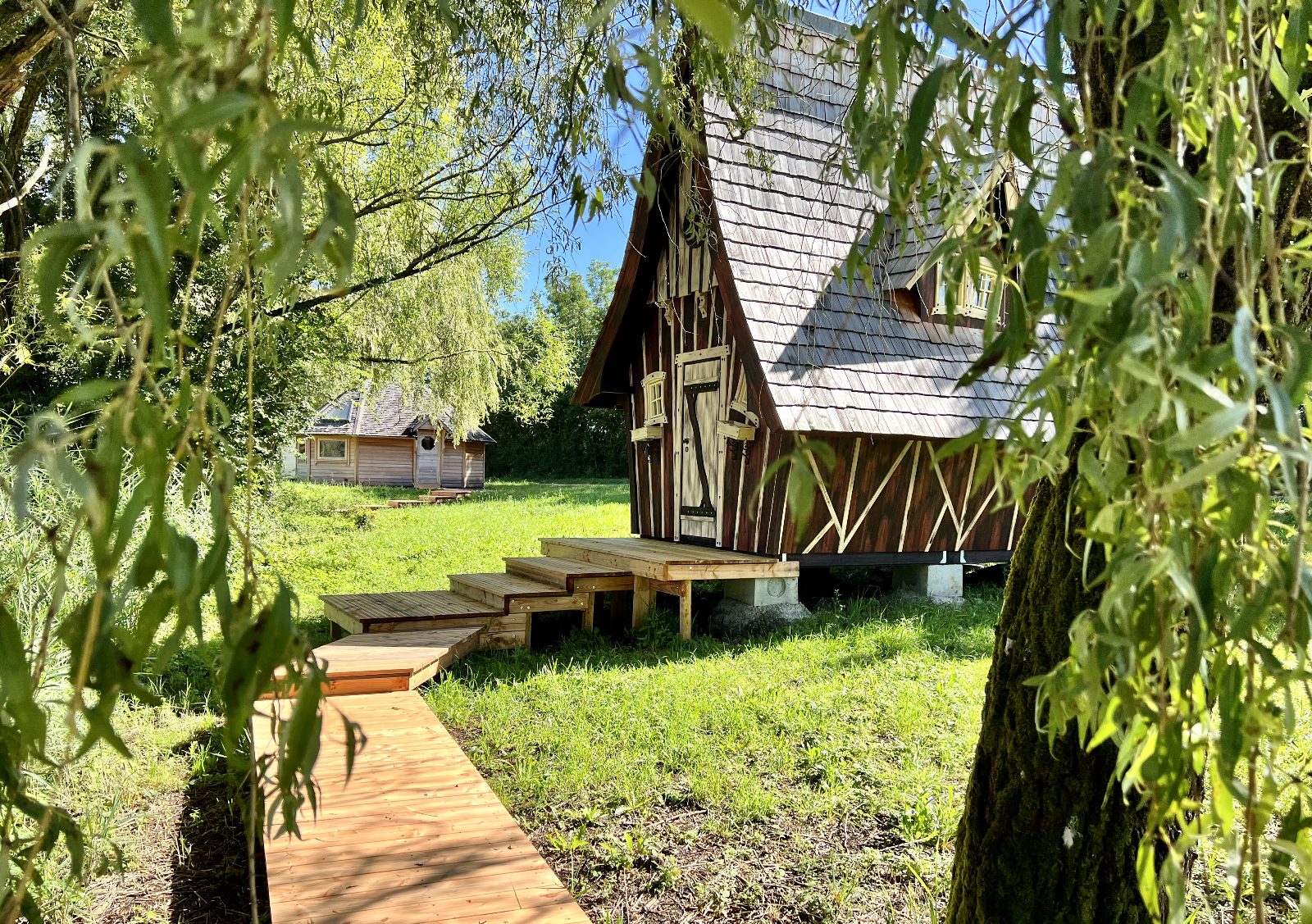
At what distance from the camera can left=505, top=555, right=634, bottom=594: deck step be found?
24.9ft

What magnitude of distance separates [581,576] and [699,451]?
1787mm

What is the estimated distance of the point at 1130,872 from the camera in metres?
2.28

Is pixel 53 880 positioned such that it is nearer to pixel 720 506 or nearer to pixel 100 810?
pixel 100 810

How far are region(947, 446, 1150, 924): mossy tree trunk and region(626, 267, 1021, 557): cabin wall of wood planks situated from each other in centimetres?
484

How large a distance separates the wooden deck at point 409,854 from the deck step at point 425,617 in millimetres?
2524

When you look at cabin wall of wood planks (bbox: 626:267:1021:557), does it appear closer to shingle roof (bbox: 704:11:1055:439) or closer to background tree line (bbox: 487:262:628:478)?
shingle roof (bbox: 704:11:1055:439)

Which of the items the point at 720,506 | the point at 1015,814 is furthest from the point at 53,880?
the point at 720,506

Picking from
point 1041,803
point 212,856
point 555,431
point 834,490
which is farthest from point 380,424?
point 1041,803

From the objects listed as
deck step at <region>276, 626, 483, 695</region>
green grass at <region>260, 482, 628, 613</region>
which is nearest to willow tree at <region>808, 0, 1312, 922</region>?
deck step at <region>276, 626, 483, 695</region>

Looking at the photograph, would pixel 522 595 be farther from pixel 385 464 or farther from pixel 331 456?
pixel 331 456

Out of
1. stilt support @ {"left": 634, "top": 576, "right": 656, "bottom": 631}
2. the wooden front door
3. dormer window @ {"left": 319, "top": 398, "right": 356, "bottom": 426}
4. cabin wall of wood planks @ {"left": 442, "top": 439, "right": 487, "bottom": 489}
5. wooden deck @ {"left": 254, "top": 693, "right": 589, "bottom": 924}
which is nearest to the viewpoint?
wooden deck @ {"left": 254, "top": 693, "right": 589, "bottom": 924}

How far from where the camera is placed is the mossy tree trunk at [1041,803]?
2.27 meters

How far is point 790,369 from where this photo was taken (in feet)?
24.9

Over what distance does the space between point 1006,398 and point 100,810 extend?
7.73 metres
